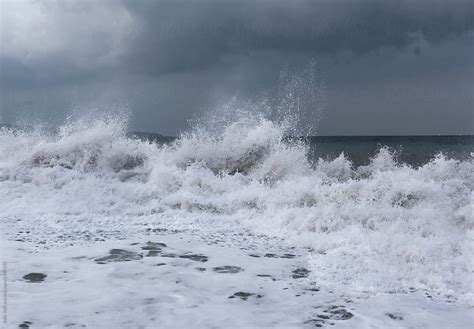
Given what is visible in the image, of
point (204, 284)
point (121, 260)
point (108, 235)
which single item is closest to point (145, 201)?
point (108, 235)

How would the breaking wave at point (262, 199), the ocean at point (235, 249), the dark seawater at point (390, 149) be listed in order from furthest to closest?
the dark seawater at point (390, 149)
the breaking wave at point (262, 199)
the ocean at point (235, 249)

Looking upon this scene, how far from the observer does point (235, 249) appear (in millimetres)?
6730

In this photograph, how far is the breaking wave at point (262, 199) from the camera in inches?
237

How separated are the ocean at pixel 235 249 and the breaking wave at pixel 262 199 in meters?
0.04

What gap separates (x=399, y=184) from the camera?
9547 millimetres

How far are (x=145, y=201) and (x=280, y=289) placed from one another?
594 cm

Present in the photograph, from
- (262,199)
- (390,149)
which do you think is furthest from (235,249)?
(390,149)

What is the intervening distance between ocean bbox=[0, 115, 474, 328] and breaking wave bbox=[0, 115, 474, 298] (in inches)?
1.4

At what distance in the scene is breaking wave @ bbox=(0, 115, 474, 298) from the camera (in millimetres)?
6032

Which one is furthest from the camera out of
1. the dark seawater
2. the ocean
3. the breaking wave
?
the dark seawater

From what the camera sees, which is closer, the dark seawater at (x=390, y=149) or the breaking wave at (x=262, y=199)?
the breaking wave at (x=262, y=199)

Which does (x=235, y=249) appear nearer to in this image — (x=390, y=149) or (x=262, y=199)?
(x=262, y=199)

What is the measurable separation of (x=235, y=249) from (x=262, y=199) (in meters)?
3.25

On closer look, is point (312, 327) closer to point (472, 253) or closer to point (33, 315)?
point (33, 315)
